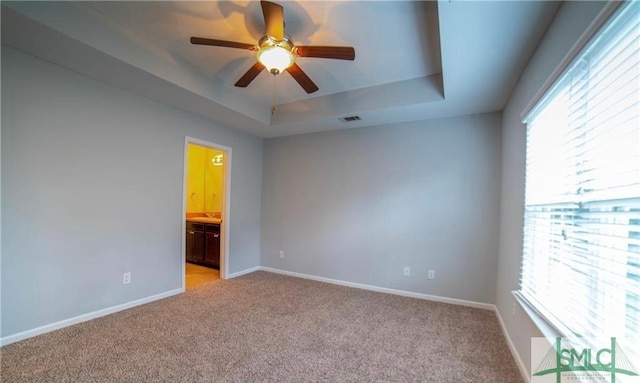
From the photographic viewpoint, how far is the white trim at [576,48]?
106 cm

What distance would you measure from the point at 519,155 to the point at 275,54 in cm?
225

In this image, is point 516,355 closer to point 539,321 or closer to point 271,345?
point 539,321

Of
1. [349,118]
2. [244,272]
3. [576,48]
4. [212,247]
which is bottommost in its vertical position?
[244,272]

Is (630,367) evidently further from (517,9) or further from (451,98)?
(451,98)

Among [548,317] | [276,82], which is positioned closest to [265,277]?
[276,82]

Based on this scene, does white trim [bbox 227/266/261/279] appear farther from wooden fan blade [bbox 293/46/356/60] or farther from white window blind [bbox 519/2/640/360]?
white window blind [bbox 519/2/640/360]

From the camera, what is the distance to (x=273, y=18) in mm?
A: 1834

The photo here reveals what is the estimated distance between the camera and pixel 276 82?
10.5 ft

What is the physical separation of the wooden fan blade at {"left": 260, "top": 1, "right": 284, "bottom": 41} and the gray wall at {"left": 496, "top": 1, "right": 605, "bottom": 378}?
163 centimetres

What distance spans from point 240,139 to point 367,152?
2.08 metres

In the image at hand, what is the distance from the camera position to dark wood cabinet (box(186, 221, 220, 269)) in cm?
478

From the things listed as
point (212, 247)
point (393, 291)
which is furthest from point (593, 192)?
point (212, 247)

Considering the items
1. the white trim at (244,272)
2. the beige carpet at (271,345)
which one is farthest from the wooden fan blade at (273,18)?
the white trim at (244,272)

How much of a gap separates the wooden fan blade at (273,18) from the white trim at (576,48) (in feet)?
5.30
